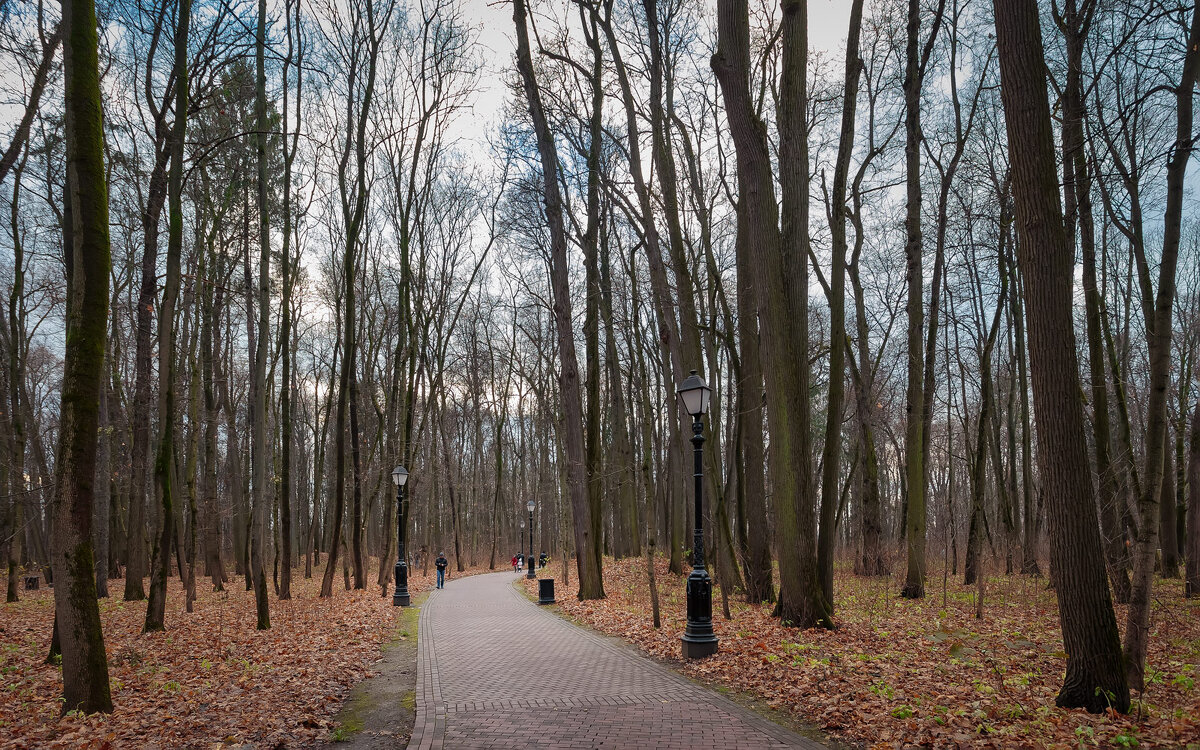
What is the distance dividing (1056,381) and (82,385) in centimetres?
842

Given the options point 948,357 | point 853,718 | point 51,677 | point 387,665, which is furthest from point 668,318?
point 948,357

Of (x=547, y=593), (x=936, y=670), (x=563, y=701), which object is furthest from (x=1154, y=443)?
(x=547, y=593)

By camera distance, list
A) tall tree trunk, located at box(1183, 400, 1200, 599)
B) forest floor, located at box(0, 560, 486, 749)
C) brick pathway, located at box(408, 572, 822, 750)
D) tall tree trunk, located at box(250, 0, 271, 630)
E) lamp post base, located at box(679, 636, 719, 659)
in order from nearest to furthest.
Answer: brick pathway, located at box(408, 572, 822, 750) → forest floor, located at box(0, 560, 486, 749) → lamp post base, located at box(679, 636, 719, 659) → tall tree trunk, located at box(250, 0, 271, 630) → tall tree trunk, located at box(1183, 400, 1200, 599)

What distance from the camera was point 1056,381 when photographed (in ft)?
18.1

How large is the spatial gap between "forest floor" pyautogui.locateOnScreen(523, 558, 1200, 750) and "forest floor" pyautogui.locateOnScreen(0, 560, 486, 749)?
415 centimetres

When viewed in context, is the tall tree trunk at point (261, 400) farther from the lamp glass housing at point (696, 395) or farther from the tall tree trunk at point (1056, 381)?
the tall tree trunk at point (1056, 381)

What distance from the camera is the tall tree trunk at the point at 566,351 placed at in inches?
583

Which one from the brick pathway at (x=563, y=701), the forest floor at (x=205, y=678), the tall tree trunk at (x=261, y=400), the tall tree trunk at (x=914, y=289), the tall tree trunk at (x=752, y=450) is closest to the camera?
the brick pathway at (x=563, y=701)

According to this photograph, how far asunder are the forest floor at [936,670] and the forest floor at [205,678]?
163 inches

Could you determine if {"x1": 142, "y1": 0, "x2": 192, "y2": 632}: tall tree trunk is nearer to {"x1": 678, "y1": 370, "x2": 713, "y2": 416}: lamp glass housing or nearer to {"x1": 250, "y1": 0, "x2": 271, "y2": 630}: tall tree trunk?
{"x1": 250, "y1": 0, "x2": 271, "y2": 630}: tall tree trunk

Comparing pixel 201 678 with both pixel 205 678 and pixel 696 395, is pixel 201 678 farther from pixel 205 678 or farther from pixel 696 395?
pixel 696 395

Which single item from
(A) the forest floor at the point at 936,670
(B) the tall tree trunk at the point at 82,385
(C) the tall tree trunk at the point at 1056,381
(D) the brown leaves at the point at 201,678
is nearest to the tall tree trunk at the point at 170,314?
(D) the brown leaves at the point at 201,678

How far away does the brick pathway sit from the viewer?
5457 mm

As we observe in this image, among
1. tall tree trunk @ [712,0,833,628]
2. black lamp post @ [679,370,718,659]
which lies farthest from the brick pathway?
tall tree trunk @ [712,0,833,628]
